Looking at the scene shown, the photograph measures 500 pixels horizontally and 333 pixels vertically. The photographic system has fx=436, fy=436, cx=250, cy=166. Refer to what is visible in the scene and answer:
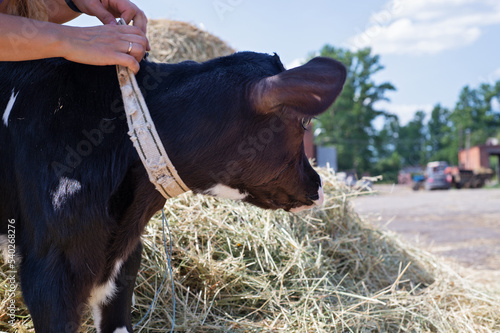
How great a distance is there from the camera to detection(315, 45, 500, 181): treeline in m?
50.3

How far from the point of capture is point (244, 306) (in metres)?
2.82

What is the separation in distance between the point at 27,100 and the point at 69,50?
277mm

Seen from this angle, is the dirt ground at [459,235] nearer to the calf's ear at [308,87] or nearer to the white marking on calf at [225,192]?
the white marking on calf at [225,192]

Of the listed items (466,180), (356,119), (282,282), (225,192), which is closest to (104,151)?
(225,192)

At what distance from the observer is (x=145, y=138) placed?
1.48 m

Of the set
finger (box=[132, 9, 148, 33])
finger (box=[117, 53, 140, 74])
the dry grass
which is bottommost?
the dry grass

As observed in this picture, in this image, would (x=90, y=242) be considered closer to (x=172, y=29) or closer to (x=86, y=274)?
Answer: (x=86, y=274)

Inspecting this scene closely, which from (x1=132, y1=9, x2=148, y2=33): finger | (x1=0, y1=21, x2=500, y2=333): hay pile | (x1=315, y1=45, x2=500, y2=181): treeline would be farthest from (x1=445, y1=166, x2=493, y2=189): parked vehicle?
(x1=132, y1=9, x2=148, y2=33): finger

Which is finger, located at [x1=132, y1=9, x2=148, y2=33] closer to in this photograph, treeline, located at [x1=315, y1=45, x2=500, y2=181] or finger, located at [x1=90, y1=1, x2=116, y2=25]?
finger, located at [x1=90, y1=1, x2=116, y2=25]

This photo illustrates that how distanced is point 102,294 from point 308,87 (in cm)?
114

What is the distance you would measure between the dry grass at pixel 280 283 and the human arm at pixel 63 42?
1493 mm

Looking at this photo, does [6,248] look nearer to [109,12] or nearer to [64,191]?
[64,191]

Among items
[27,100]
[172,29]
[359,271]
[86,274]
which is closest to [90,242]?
[86,274]

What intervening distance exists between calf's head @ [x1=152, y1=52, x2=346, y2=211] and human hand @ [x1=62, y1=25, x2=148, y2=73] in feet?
0.63
